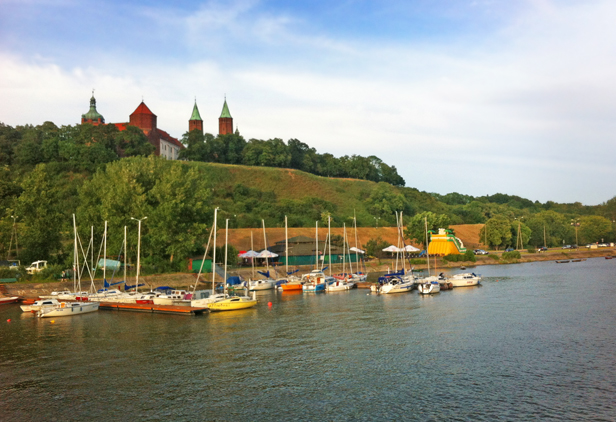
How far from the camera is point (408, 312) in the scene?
49.3m

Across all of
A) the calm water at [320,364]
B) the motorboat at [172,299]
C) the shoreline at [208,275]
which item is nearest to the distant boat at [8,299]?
the shoreline at [208,275]

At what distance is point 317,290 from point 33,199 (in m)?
→ 41.3

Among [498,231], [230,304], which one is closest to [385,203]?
[498,231]

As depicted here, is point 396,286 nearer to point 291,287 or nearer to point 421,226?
point 291,287

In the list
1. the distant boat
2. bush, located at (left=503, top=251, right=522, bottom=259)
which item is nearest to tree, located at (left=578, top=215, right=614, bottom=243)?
bush, located at (left=503, top=251, right=522, bottom=259)

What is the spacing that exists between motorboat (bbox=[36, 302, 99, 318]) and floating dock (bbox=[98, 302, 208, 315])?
1.80 m

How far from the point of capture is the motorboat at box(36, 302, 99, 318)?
50188 mm

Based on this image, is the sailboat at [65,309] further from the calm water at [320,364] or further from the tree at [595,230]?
the tree at [595,230]

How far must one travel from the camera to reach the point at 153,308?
52.7m

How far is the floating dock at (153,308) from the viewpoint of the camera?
5016cm

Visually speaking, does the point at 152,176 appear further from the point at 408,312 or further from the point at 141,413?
the point at 141,413

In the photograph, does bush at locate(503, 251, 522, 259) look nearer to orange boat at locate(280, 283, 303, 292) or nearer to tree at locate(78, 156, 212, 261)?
orange boat at locate(280, 283, 303, 292)

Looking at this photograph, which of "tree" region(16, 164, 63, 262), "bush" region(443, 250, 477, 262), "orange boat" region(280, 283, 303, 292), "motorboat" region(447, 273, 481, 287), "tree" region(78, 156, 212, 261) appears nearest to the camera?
"motorboat" region(447, 273, 481, 287)

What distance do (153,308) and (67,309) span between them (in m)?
8.06
